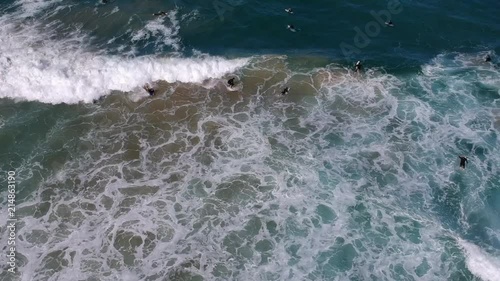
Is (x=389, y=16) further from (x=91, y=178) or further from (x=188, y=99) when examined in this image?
(x=91, y=178)

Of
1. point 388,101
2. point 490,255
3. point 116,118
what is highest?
point 116,118

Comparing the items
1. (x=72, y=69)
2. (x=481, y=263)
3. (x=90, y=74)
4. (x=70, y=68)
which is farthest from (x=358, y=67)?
(x=70, y=68)

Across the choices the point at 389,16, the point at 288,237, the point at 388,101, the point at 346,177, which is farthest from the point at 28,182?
the point at 389,16

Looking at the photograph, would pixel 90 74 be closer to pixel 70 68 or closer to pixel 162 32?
pixel 70 68

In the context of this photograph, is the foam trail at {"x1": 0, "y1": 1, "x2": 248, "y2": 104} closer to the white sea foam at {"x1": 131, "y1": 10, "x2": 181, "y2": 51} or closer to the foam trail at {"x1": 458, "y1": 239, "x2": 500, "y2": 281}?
the white sea foam at {"x1": 131, "y1": 10, "x2": 181, "y2": 51}

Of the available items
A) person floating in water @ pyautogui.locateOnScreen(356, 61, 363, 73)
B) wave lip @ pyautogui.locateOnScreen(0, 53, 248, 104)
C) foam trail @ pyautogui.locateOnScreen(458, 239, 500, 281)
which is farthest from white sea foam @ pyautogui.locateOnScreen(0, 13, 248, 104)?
foam trail @ pyautogui.locateOnScreen(458, 239, 500, 281)

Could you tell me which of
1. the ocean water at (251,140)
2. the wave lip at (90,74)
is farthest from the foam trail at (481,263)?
the wave lip at (90,74)
